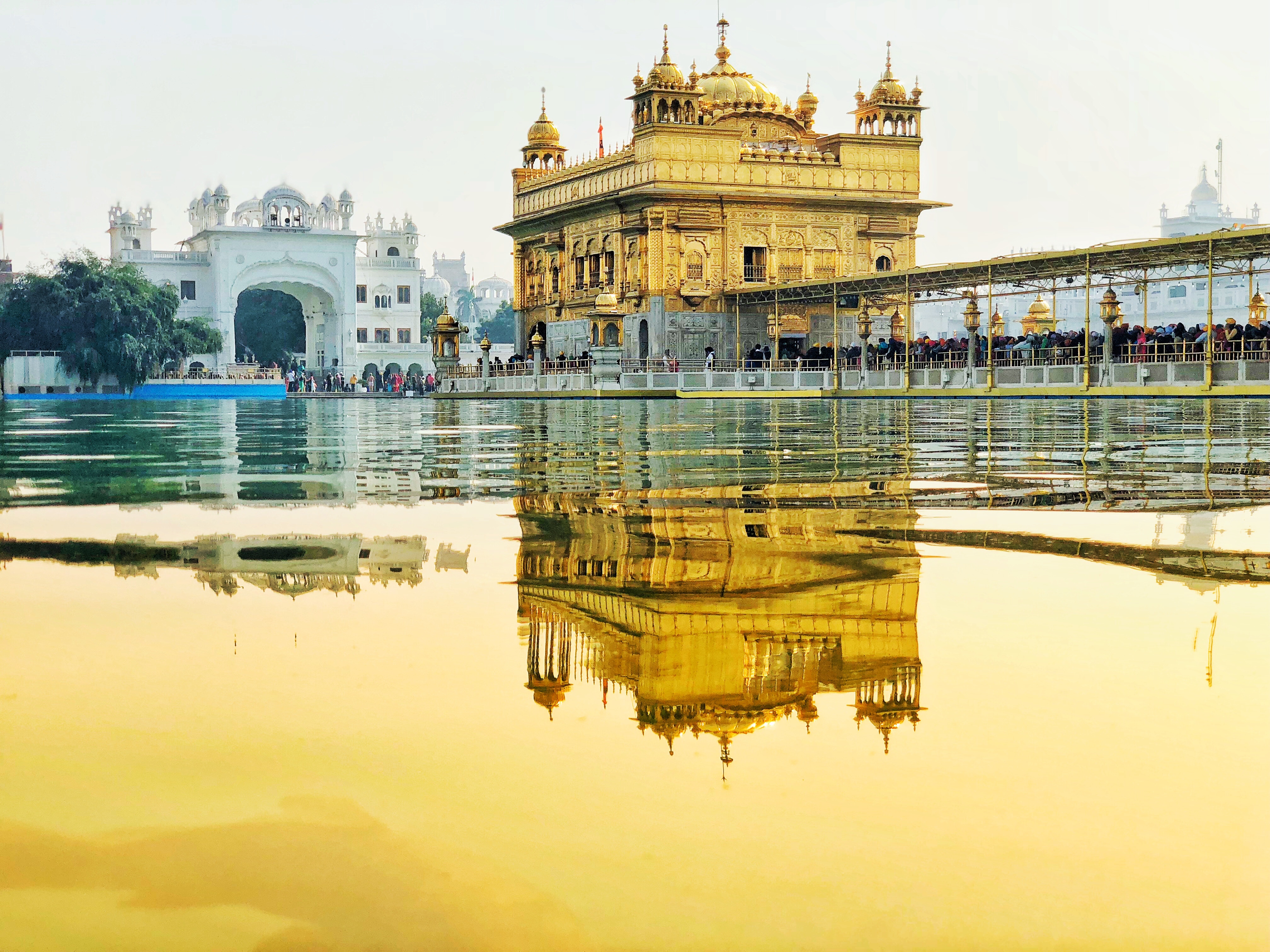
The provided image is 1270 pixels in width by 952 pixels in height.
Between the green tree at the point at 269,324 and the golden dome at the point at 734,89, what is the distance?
41484 millimetres

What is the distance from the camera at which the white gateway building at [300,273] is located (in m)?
81.9

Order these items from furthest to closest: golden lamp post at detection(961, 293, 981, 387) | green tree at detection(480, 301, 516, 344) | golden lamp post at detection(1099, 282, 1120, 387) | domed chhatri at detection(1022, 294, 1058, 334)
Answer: green tree at detection(480, 301, 516, 344)
domed chhatri at detection(1022, 294, 1058, 334)
golden lamp post at detection(961, 293, 981, 387)
golden lamp post at detection(1099, 282, 1120, 387)

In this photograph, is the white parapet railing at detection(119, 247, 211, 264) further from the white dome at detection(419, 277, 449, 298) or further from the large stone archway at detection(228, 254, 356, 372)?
the white dome at detection(419, 277, 449, 298)

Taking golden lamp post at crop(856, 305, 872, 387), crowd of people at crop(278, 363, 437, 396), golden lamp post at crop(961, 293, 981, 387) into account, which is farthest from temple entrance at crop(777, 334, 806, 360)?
crowd of people at crop(278, 363, 437, 396)

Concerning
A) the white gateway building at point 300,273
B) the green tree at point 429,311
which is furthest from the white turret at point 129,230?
the green tree at point 429,311

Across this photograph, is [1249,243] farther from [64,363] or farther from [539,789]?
[64,363]

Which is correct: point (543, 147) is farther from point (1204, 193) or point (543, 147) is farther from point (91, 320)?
point (1204, 193)

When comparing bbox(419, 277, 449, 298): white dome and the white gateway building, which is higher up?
bbox(419, 277, 449, 298): white dome

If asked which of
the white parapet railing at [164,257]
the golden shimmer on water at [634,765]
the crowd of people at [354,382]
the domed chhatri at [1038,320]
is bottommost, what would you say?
the golden shimmer on water at [634,765]

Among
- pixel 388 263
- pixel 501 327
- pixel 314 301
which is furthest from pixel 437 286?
pixel 314 301

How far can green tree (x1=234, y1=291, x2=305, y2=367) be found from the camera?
303 feet

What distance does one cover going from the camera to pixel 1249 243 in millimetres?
28703

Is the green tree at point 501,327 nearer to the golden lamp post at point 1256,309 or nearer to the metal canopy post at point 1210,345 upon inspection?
the golden lamp post at point 1256,309

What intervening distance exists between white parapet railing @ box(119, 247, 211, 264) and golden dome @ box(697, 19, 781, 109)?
116 feet
